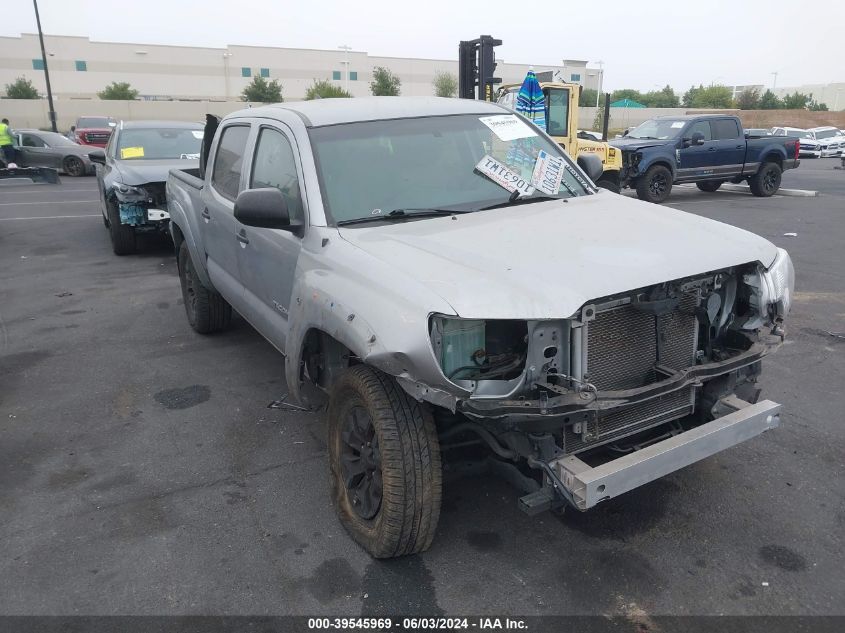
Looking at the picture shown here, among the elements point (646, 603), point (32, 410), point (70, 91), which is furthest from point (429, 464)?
point (70, 91)

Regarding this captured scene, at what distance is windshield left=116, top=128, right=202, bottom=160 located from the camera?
10227 millimetres

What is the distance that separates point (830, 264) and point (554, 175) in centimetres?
643

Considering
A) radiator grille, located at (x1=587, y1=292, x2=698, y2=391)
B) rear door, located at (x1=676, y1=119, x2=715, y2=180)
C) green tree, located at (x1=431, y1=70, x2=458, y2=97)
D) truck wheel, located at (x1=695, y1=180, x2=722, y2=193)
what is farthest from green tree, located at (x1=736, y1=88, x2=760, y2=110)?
radiator grille, located at (x1=587, y1=292, x2=698, y2=391)

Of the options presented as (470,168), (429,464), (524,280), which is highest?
(470,168)

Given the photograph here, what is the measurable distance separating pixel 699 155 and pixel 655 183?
55.0 inches

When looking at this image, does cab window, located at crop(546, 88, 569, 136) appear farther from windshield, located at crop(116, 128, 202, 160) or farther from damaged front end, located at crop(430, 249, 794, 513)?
damaged front end, located at crop(430, 249, 794, 513)

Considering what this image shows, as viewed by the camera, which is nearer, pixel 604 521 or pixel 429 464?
pixel 429 464

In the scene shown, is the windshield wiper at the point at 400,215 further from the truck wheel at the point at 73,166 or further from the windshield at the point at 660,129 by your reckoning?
the truck wheel at the point at 73,166

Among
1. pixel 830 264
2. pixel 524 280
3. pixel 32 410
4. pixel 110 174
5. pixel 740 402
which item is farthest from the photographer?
pixel 110 174

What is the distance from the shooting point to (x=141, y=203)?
31.0 ft

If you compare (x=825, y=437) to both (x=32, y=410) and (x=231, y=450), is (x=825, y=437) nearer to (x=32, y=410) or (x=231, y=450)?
(x=231, y=450)

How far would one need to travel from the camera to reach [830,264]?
890cm

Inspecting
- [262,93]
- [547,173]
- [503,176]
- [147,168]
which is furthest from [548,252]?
[262,93]

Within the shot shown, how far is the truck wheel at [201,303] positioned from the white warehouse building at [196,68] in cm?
6236
